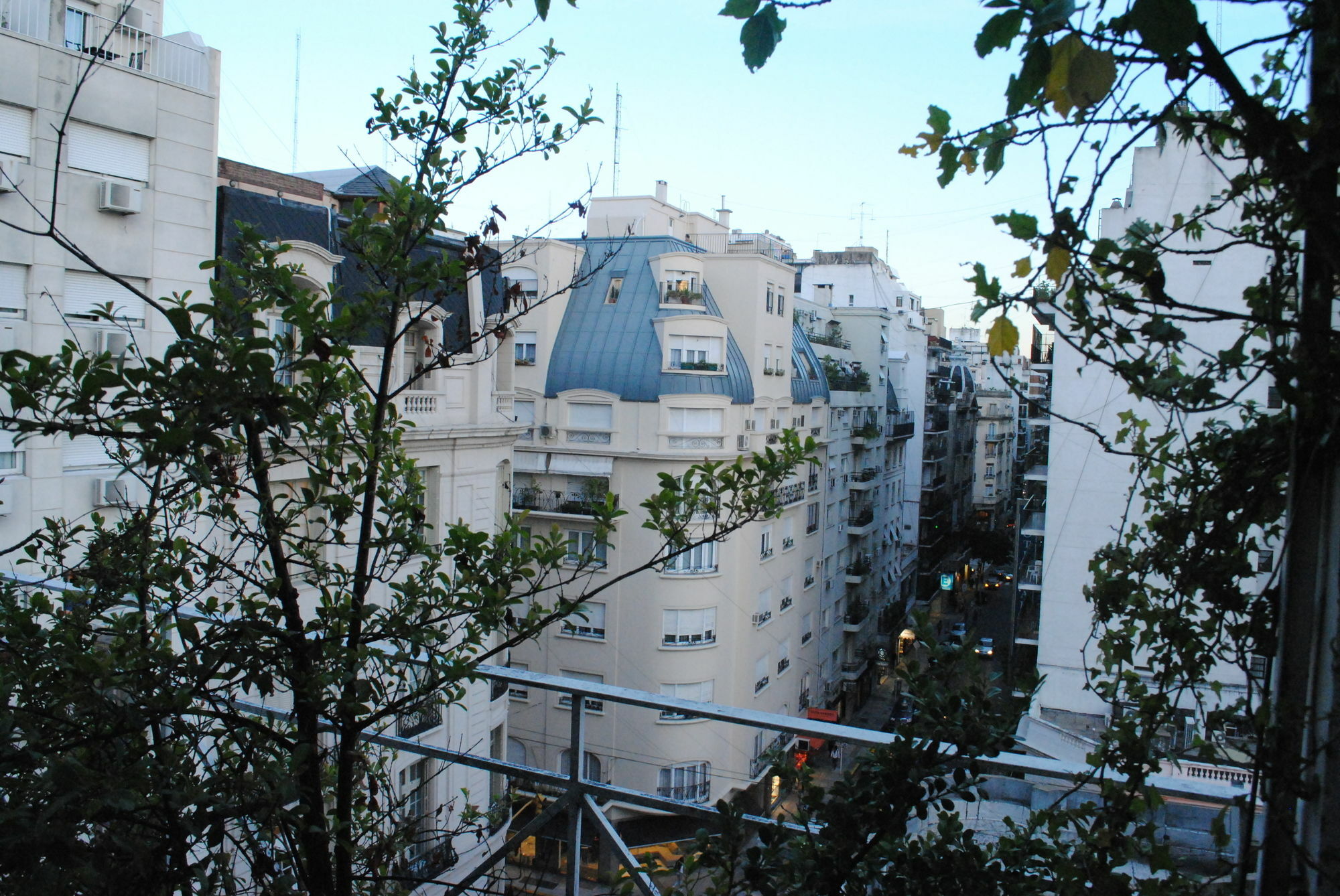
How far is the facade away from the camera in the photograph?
12156 mm

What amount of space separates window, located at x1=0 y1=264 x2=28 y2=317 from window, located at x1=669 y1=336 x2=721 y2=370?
13.5 meters

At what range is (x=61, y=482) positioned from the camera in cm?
1002

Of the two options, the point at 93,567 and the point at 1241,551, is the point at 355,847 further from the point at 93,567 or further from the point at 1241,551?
the point at 1241,551

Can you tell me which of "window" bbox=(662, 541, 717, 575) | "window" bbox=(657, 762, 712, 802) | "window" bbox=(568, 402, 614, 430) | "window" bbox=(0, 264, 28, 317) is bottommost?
"window" bbox=(657, 762, 712, 802)

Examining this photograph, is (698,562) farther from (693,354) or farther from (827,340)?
(827,340)

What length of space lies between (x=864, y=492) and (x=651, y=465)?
12.5m

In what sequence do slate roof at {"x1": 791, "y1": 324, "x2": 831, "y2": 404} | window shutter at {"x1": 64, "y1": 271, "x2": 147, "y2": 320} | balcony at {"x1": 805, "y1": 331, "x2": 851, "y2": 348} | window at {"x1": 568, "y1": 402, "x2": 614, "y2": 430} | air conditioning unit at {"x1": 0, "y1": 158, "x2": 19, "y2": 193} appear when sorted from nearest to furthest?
1. air conditioning unit at {"x1": 0, "y1": 158, "x2": 19, "y2": 193}
2. window shutter at {"x1": 64, "y1": 271, "x2": 147, "y2": 320}
3. window at {"x1": 568, "y1": 402, "x2": 614, "y2": 430}
4. slate roof at {"x1": 791, "y1": 324, "x2": 831, "y2": 404}
5. balcony at {"x1": 805, "y1": 331, "x2": 851, "y2": 348}

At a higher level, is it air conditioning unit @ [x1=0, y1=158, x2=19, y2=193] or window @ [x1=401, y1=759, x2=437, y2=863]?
air conditioning unit @ [x1=0, y1=158, x2=19, y2=193]

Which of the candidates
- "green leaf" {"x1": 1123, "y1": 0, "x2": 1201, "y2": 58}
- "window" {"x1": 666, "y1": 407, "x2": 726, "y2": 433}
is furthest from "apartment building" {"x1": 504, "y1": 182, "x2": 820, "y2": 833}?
"green leaf" {"x1": 1123, "y1": 0, "x2": 1201, "y2": 58}

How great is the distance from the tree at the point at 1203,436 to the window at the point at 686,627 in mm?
19025

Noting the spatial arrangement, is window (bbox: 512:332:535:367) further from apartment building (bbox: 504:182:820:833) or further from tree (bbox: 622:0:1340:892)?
tree (bbox: 622:0:1340:892)

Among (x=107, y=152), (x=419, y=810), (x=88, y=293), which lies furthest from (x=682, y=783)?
(x=107, y=152)

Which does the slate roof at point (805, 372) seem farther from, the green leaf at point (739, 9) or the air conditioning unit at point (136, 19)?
the green leaf at point (739, 9)

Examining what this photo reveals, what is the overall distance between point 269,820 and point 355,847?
74 cm
